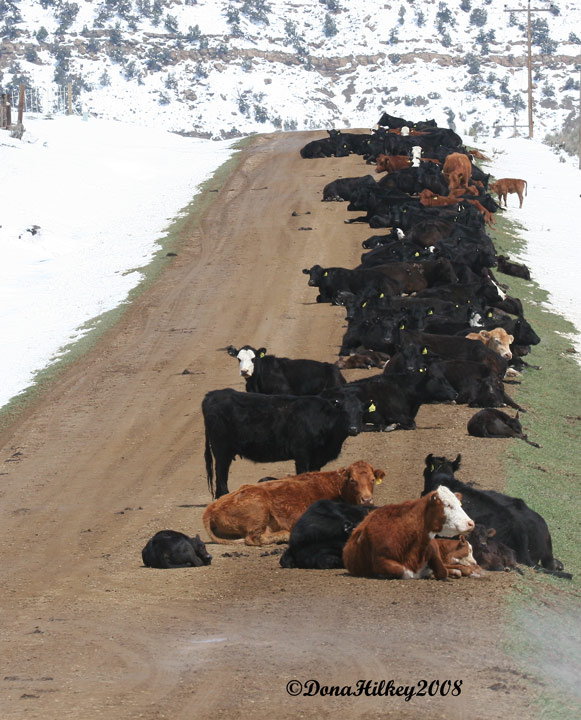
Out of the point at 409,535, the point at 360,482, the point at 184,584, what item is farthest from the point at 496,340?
the point at 184,584

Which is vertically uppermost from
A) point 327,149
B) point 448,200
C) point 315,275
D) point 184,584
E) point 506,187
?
point 327,149

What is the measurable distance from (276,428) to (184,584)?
382cm

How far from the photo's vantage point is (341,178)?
1667 inches

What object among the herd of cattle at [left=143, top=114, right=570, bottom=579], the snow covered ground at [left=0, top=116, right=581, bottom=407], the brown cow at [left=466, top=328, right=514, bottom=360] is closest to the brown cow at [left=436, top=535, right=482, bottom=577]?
the herd of cattle at [left=143, top=114, right=570, bottom=579]

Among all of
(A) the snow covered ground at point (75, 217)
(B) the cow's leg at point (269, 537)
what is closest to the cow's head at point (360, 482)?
(B) the cow's leg at point (269, 537)

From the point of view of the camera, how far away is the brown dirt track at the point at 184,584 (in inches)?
332

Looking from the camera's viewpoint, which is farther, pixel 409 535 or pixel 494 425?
pixel 494 425

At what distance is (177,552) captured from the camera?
12430mm

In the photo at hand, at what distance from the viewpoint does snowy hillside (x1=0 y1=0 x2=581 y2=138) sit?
416 feet

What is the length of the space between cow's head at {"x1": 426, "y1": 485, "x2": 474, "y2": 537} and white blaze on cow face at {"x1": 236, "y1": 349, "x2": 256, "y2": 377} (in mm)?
8026

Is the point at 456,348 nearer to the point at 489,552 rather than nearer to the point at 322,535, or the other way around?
the point at 489,552

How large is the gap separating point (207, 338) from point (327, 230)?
36.0 feet

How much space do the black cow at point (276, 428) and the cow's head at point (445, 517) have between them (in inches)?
158

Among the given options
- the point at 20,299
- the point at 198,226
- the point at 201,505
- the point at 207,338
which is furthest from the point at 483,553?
the point at 198,226
